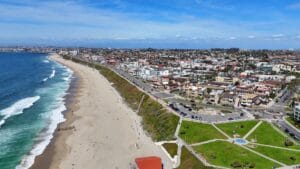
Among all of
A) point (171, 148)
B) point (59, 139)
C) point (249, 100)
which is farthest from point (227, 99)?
point (59, 139)

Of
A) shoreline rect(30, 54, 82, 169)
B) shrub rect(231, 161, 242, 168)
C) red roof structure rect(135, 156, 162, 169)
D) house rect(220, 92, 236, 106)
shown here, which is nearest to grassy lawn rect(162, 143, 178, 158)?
red roof structure rect(135, 156, 162, 169)

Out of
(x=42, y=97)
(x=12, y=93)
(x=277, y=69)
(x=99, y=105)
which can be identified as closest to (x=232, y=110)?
(x=99, y=105)

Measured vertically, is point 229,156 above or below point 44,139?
above

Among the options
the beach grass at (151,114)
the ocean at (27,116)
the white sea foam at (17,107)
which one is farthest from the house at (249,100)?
the white sea foam at (17,107)

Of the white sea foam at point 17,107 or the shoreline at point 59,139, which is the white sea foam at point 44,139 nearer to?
the shoreline at point 59,139

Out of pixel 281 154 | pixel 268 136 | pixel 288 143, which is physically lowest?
pixel 281 154

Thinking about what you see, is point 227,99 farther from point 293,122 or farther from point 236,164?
point 236,164
